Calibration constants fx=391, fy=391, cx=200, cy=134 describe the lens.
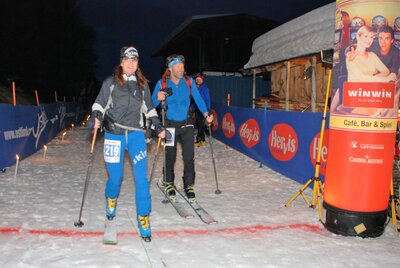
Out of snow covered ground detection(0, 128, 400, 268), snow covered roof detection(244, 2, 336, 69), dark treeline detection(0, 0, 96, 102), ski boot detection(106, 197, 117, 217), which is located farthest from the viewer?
dark treeline detection(0, 0, 96, 102)

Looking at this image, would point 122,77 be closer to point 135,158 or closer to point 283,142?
point 135,158

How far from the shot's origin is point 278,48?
14531 millimetres

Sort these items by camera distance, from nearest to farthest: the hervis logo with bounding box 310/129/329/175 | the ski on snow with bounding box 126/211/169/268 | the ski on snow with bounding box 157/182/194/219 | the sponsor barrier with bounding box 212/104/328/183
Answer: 1. the ski on snow with bounding box 126/211/169/268
2. the ski on snow with bounding box 157/182/194/219
3. the hervis logo with bounding box 310/129/329/175
4. the sponsor barrier with bounding box 212/104/328/183

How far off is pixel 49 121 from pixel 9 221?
10.3m

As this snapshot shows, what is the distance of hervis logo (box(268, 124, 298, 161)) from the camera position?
27.8 ft

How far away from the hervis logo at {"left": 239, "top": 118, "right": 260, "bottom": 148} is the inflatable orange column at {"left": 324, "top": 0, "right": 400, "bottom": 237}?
5.67 metres

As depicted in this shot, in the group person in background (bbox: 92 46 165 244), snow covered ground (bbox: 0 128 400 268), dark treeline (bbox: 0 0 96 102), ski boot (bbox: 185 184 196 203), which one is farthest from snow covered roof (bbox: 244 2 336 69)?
dark treeline (bbox: 0 0 96 102)

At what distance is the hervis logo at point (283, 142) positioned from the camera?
27.8 feet

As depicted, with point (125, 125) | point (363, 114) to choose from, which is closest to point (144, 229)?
point (125, 125)

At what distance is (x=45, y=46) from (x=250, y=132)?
27.7 metres

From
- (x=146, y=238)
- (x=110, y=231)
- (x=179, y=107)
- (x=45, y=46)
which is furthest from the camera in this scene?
(x=45, y=46)

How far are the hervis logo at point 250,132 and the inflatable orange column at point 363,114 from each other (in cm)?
567

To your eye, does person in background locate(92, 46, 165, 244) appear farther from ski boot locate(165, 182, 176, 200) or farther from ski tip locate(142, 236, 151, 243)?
ski boot locate(165, 182, 176, 200)

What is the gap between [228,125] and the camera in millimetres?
14305
